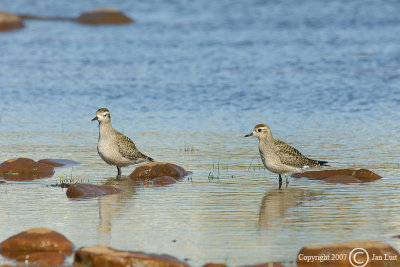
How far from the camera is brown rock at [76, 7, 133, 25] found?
43.7 meters

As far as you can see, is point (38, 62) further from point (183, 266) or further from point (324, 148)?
point (183, 266)

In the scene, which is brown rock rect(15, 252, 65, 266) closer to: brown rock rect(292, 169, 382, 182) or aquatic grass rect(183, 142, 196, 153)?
brown rock rect(292, 169, 382, 182)

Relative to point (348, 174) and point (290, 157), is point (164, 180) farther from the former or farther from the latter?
point (348, 174)

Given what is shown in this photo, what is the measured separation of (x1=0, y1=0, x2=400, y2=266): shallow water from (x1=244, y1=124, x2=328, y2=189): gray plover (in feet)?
1.00

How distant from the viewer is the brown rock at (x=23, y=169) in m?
15.5

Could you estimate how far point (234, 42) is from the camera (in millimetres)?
35531

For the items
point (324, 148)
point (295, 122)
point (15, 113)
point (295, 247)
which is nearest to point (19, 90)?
point (15, 113)

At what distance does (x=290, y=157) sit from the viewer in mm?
15461

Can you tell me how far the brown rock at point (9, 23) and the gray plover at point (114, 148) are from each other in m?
24.9

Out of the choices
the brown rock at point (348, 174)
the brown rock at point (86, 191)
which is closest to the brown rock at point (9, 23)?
the brown rock at point (348, 174)

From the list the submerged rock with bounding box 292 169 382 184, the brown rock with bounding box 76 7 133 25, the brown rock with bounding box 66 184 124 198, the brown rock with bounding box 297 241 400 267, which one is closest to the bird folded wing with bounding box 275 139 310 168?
the submerged rock with bounding box 292 169 382 184

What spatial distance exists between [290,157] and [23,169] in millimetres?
4862

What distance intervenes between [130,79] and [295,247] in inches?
700

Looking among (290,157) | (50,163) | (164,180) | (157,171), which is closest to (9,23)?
(50,163)
